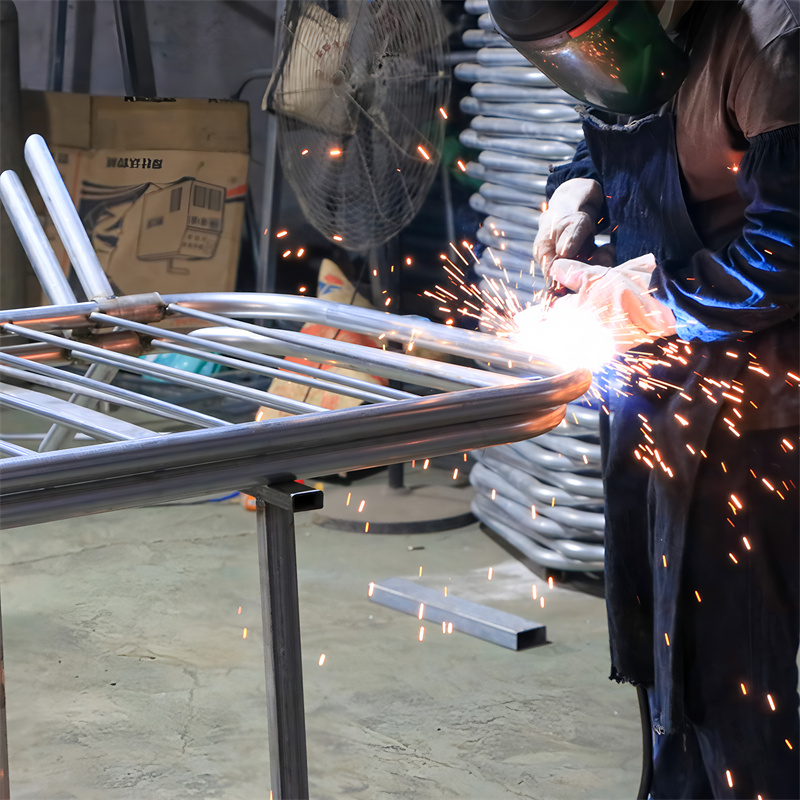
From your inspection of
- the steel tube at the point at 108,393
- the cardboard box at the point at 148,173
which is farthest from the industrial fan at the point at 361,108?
the steel tube at the point at 108,393

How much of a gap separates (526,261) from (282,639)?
221cm

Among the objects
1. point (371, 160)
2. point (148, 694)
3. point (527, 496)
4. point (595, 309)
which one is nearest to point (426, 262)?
point (371, 160)

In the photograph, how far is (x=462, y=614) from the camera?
8.71ft

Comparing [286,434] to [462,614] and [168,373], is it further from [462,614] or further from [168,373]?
[462,614]

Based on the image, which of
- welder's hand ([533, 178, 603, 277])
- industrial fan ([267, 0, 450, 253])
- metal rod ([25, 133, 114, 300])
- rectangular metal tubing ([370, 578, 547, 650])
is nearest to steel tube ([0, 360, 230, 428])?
metal rod ([25, 133, 114, 300])

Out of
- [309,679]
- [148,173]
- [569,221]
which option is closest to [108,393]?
[569,221]

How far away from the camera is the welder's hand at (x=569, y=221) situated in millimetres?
1808

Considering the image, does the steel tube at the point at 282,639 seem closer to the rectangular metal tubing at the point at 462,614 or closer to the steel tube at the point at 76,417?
the steel tube at the point at 76,417

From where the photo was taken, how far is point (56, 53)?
15.0 ft

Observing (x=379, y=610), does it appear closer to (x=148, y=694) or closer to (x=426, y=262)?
(x=148, y=694)

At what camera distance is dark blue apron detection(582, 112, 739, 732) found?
1580 mm

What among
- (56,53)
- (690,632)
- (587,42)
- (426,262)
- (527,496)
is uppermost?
(56,53)

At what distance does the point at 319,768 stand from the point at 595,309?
108cm

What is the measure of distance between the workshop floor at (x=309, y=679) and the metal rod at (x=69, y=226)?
1.03 m
